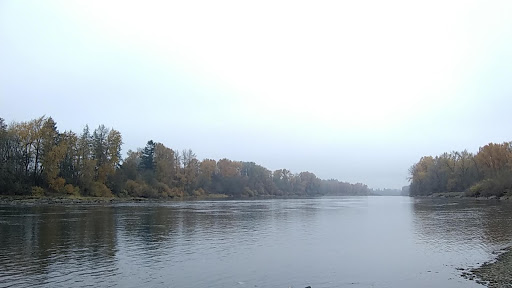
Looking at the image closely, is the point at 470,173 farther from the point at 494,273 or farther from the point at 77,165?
the point at 494,273

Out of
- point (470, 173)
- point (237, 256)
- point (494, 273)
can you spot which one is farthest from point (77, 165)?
point (470, 173)

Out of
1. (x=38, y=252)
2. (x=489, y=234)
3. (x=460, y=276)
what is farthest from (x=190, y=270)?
(x=489, y=234)

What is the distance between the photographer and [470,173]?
13212 cm

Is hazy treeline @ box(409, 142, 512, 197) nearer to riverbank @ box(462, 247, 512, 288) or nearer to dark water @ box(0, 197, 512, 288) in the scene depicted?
dark water @ box(0, 197, 512, 288)

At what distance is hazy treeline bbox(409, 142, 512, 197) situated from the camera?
103562 millimetres

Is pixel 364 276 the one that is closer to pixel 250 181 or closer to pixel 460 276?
pixel 460 276

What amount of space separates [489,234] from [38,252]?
33082mm

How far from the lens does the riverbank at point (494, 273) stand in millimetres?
16141

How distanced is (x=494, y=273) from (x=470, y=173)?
425ft

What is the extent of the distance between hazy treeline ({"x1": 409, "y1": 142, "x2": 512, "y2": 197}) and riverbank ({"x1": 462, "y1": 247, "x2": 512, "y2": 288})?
8913cm

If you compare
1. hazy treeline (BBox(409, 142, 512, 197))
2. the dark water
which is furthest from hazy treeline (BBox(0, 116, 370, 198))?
hazy treeline (BBox(409, 142, 512, 197))

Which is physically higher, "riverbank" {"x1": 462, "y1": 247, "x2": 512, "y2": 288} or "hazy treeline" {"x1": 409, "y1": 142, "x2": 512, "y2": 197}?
"hazy treeline" {"x1": 409, "y1": 142, "x2": 512, "y2": 197}

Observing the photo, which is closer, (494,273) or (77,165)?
(494,273)

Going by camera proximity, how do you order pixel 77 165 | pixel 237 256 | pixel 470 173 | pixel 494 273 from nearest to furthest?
pixel 494 273 < pixel 237 256 < pixel 77 165 < pixel 470 173
